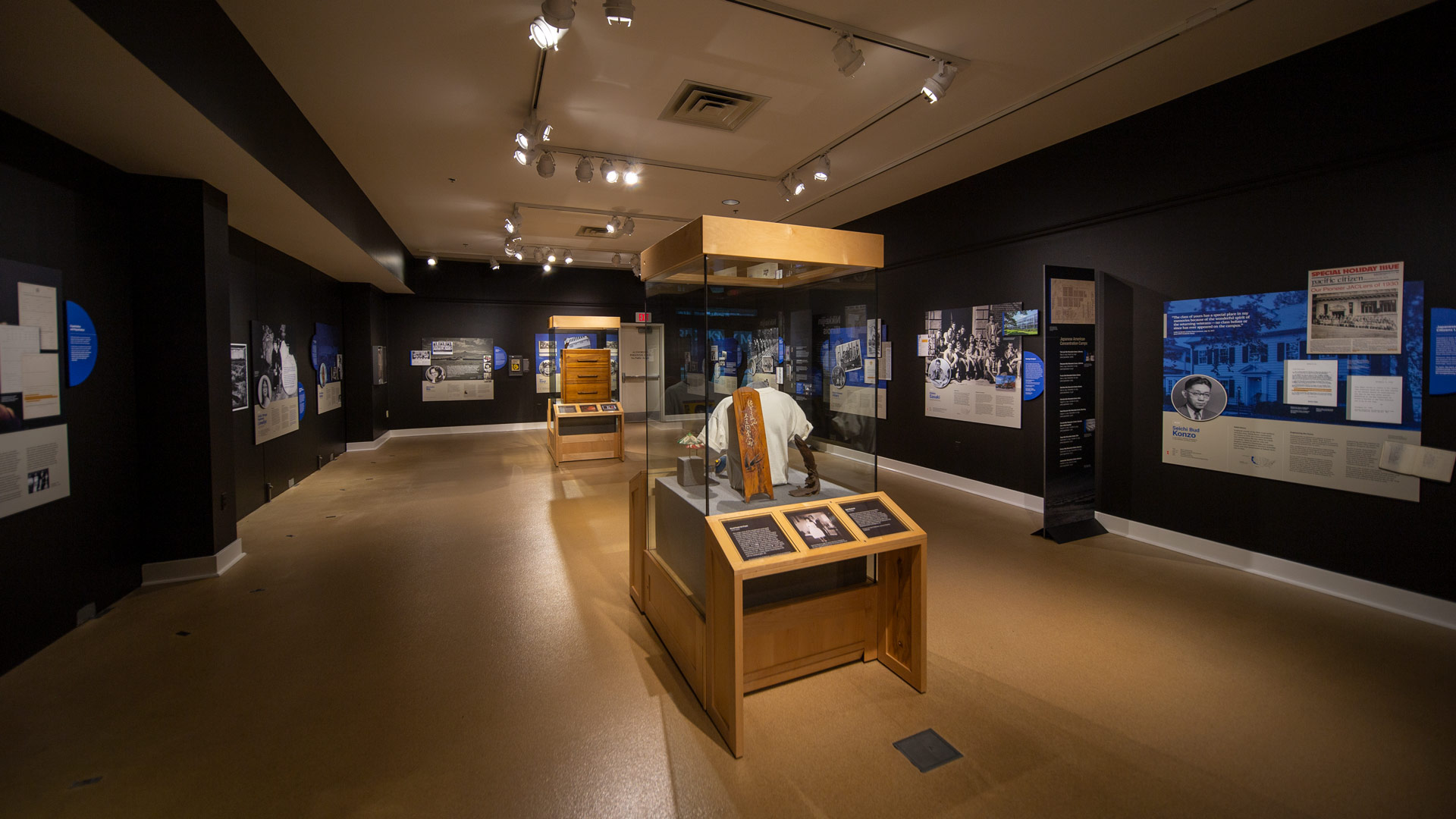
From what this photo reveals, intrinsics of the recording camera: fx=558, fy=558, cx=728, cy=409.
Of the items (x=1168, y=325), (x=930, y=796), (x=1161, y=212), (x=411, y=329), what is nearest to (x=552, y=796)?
(x=930, y=796)

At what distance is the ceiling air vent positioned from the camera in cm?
425

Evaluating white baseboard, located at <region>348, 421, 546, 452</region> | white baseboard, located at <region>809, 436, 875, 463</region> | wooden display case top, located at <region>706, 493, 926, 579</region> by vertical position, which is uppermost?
white baseboard, located at <region>809, 436, 875, 463</region>

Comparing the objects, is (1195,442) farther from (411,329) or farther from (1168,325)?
(411,329)

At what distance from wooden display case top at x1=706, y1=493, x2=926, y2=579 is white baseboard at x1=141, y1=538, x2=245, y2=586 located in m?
4.08

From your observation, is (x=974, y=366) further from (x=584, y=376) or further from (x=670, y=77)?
(x=584, y=376)

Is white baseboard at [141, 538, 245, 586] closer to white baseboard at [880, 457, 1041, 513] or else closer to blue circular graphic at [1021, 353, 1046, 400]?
white baseboard at [880, 457, 1041, 513]

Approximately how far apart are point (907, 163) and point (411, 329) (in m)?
10.0

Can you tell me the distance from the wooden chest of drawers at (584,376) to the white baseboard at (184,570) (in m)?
4.98

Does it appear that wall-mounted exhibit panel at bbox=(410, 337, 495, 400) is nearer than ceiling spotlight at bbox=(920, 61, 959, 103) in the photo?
No

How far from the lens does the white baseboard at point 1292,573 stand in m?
3.26

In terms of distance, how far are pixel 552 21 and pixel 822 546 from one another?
298cm

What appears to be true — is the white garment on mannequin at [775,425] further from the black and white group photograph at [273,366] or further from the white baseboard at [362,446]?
the white baseboard at [362,446]

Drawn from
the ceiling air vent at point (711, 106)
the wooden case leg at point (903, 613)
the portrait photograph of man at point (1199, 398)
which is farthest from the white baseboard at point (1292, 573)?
the ceiling air vent at point (711, 106)

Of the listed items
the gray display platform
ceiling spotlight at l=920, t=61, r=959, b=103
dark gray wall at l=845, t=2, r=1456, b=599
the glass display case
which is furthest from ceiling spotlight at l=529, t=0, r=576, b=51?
dark gray wall at l=845, t=2, r=1456, b=599
